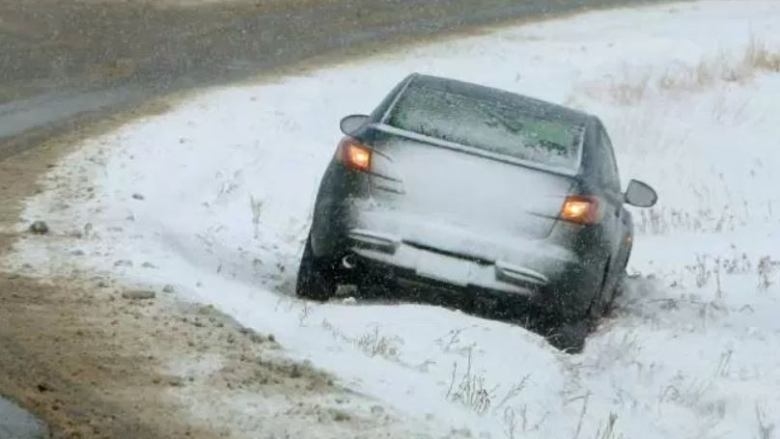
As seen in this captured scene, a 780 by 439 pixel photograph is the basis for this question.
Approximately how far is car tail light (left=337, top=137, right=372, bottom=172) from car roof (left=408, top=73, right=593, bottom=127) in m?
1.06

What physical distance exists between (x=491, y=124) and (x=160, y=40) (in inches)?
472

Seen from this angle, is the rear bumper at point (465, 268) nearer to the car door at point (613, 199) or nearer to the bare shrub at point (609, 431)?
the car door at point (613, 199)

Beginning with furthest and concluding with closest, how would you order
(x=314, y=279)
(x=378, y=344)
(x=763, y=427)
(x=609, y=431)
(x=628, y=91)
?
1. (x=628, y=91)
2. (x=314, y=279)
3. (x=378, y=344)
4. (x=763, y=427)
5. (x=609, y=431)

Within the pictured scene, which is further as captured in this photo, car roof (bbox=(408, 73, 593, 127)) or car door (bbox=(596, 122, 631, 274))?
car roof (bbox=(408, 73, 593, 127))

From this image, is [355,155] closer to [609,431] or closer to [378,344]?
[378,344]

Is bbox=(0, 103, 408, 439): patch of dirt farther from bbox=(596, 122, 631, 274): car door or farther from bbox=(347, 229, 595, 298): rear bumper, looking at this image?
bbox=(596, 122, 631, 274): car door

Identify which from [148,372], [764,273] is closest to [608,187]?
[764,273]

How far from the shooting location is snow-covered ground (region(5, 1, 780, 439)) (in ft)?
26.0

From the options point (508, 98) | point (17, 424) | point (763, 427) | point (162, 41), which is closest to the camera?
point (17, 424)

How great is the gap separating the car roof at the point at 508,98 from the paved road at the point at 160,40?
4.48 metres

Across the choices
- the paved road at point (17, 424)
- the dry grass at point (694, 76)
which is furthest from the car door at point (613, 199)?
the dry grass at point (694, 76)

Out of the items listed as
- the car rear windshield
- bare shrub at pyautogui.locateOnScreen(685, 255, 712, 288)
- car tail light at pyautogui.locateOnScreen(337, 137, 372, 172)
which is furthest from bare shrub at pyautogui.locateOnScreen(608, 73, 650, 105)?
car tail light at pyautogui.locateOnScreen(337, 137, 372, 172)

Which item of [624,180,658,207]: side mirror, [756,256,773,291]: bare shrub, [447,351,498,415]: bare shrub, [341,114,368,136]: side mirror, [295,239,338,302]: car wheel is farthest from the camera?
[756,256,773,291]: bare shrub

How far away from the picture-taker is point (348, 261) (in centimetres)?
937
